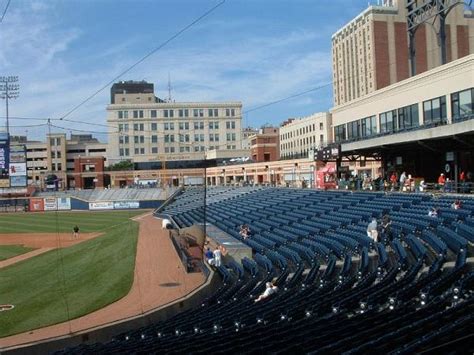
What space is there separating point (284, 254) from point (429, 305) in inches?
481

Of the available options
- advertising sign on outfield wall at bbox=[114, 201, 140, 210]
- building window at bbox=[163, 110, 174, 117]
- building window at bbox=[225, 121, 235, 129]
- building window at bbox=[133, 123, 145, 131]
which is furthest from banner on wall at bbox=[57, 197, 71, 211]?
building window at bbox=[225, 121, 235, 129]

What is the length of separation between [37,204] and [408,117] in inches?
2273

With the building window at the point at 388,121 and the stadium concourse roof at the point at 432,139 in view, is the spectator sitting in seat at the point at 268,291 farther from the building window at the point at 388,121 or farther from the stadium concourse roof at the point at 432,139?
the building window at the point at 388,121

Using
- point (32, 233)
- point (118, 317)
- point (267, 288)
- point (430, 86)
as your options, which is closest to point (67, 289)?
point (118, 317)

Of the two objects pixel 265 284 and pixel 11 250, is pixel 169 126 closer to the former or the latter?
pixel 11 250

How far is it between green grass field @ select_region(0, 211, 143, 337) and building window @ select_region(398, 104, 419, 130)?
16.3m

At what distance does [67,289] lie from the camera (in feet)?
64.1

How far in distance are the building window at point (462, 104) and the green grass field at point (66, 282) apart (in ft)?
53.6

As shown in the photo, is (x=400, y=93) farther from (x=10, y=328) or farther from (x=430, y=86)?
(x=10, y=328)

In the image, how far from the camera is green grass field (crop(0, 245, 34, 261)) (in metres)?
31.8

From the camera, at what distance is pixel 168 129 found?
6138 cm

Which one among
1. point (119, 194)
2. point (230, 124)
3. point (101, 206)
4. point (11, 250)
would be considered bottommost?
point (11, 250)

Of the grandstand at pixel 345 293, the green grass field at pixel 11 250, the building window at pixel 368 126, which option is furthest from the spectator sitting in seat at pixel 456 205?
the green grass field at pixel 11 250

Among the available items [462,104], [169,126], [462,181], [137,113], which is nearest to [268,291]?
[462,181]
